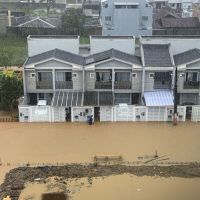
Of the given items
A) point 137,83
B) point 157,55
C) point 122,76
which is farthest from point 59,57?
point 157,55

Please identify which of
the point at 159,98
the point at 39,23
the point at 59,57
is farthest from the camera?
the point at 39,23

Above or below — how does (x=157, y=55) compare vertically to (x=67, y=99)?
above

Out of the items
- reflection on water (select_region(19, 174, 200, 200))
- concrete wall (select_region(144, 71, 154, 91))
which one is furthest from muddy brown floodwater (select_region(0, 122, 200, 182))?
concrete wall (select_region(144, 71, 154, 91))

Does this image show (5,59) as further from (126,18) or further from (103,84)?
(103,84)

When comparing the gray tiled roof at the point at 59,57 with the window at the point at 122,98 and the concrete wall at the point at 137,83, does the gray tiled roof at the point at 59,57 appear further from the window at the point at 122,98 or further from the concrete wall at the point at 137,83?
the concrete wall at the point at 137,83

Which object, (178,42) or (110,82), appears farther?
(178,42)

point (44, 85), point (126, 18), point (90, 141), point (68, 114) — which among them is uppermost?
point (126, 18)

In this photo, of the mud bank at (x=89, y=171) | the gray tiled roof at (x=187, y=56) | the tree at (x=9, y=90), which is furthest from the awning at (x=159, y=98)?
the tree at (x=9, y=90)
